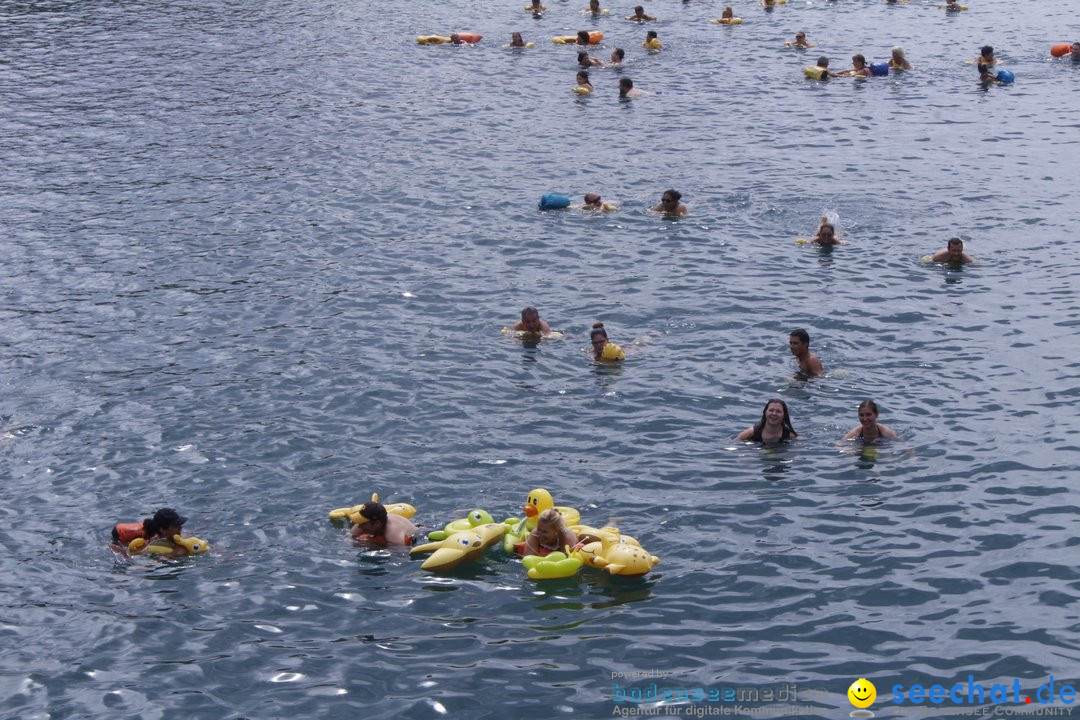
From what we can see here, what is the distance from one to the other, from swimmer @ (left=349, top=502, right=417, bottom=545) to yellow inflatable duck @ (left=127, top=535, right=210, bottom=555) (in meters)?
2.06

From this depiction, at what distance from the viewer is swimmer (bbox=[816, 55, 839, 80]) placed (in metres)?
38.8

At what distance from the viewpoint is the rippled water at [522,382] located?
14578 mm

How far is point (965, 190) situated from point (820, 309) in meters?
7.92

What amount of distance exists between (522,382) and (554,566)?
617cm

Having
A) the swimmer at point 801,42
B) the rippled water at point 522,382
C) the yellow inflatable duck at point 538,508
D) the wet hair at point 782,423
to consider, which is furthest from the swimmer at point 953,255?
the swimmer at point 801,42

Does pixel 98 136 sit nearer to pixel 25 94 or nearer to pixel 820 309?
pixel 25 94

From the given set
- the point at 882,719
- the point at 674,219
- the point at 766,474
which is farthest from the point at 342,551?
the point at 674,219

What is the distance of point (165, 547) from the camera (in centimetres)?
1636

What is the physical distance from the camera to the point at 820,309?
23.2 meters

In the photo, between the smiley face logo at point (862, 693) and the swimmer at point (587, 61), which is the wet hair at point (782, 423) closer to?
the smiley face logo at point (862, 693)

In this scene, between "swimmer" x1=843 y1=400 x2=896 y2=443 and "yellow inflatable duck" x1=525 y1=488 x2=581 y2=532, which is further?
"swimmer" x1=843 y1=400 x2=896 y2=443

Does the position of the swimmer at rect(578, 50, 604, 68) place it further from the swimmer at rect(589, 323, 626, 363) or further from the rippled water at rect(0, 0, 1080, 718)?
the swimmer at rect(589, 323, 626, 363)

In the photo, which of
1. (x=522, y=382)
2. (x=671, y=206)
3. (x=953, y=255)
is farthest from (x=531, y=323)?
(x=953, y=255)

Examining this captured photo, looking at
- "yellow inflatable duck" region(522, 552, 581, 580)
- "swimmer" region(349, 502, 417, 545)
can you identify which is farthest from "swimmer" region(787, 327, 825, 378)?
"swimmer" region(349, 502, 417, 545)
